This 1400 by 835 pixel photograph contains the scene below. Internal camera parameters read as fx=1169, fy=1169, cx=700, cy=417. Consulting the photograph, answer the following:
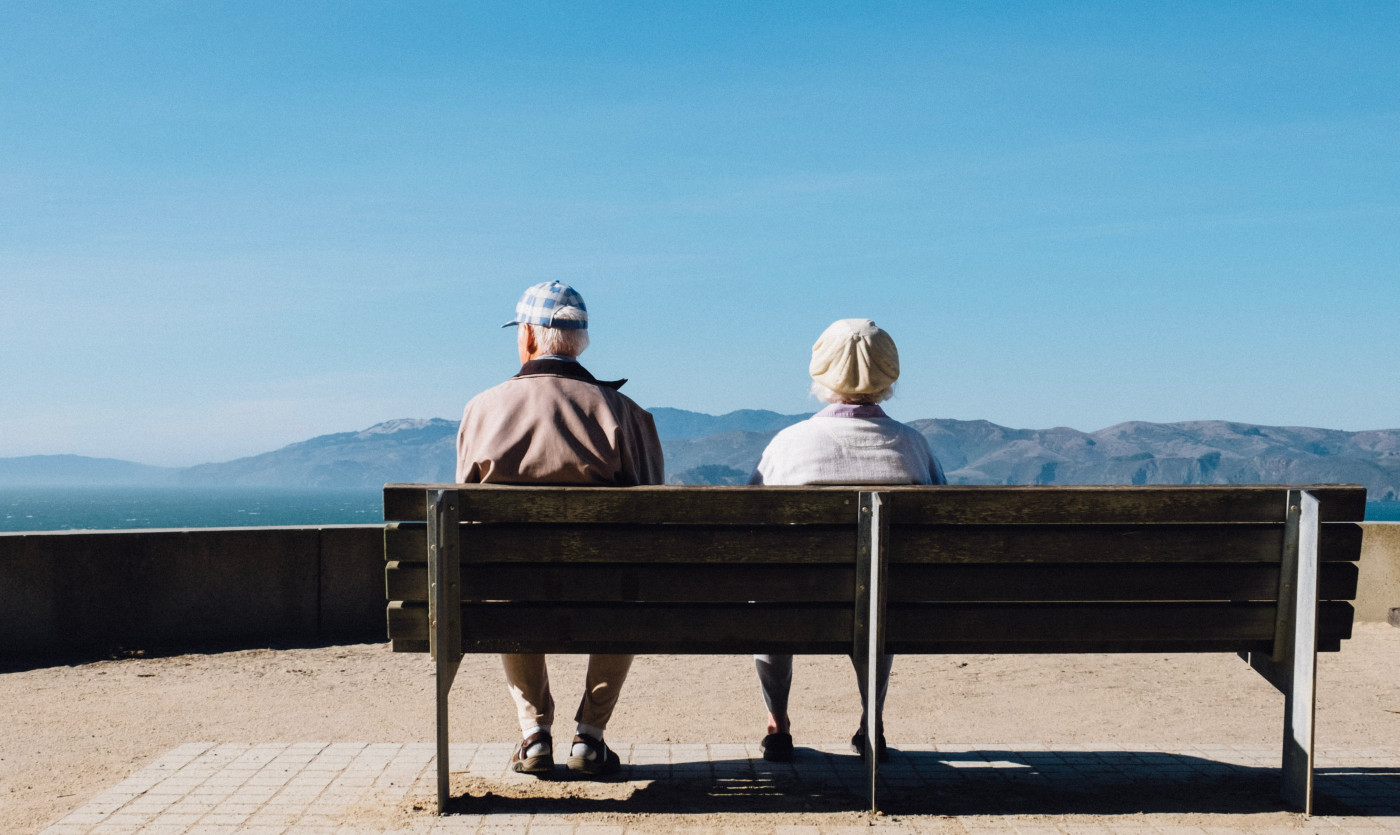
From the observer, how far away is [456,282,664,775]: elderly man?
3.95 metres

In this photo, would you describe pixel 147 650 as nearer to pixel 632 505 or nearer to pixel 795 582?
pixel 632 505

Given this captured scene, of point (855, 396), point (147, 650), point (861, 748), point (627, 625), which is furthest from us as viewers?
point (147, 650)

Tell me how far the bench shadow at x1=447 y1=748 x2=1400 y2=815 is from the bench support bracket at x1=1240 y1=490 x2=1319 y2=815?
15 cm

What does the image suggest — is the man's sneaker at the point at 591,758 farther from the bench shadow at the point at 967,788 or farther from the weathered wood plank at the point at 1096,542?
the weathered wood plank at the point at 1096,542

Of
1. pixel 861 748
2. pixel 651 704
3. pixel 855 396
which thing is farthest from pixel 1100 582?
pixel 651 704

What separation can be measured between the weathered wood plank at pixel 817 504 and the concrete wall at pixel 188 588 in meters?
4.40

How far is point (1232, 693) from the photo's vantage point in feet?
20.3

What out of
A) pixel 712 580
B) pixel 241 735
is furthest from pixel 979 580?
pixel 241 735

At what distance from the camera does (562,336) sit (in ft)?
13.7

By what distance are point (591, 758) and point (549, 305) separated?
1597 mm

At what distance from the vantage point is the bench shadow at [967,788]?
3697 mm

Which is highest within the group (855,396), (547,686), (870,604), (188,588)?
(855,396)

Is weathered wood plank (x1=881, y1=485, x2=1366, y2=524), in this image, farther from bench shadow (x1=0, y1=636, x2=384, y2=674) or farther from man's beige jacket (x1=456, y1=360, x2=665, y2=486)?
bench shadow (x1=0, y1=636, x2=384, y2=674)

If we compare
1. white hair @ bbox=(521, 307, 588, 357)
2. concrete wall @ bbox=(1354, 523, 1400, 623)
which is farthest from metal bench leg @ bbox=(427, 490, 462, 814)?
concrete wall @ bbox=(1354, 523, 1400, 623)
